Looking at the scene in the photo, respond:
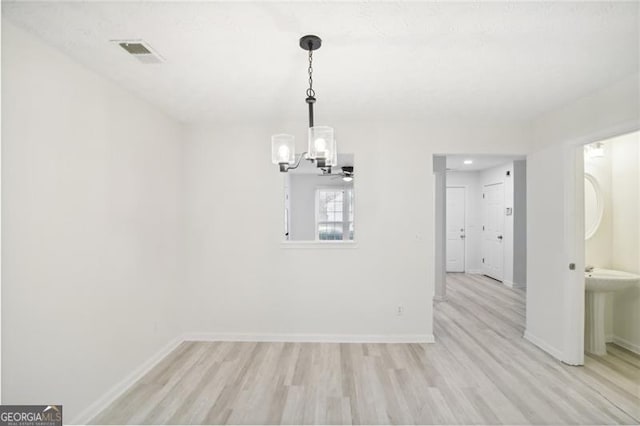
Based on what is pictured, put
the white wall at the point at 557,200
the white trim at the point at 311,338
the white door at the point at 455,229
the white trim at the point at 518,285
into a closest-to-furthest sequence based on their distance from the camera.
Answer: the white wall at the point at 557,200 → the white trim at the point at 311,338 → the white trim at the point at 518,285 → the white door at the point at 455,229

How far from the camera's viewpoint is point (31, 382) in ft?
6.10

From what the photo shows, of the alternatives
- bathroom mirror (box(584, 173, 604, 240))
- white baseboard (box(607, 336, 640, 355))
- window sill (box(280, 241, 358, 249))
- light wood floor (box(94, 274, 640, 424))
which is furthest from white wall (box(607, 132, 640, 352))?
window sill (box(280, 241, 358, 249))

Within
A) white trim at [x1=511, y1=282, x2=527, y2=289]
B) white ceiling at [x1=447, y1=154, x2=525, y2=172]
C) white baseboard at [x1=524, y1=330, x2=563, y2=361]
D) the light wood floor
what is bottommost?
the light wood floor

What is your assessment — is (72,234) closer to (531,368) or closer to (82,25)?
(82,25)

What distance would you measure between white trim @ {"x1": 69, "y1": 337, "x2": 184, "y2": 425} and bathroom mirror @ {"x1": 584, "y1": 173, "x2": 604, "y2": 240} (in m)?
4.95

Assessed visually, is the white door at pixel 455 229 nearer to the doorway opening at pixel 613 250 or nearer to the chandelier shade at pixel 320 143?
the doorway opening at pixel 613 250

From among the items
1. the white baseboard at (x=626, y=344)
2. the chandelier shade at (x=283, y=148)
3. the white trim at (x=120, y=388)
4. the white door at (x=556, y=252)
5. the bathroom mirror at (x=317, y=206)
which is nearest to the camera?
the chandelier shade at (x=283, y=148)

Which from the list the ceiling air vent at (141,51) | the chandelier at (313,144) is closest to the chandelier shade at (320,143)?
the chandelier at (313,144)

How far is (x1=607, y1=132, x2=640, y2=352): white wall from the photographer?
3338 mm

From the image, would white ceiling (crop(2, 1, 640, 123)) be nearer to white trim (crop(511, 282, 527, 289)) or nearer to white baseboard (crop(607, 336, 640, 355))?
white baseboard (crop(607, 336, 640, 355))

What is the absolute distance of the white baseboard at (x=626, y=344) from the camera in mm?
3252

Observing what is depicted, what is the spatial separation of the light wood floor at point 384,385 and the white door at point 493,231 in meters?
3.51

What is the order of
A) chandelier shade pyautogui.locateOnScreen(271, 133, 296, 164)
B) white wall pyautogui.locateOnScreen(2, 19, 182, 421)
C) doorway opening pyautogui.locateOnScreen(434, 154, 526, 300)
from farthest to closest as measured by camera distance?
1. doorway opening pyautogui.locateOnScreen(434, 154, 526, 300)
2. chandelier shade pyautogui.locateOnScreen(271, 133, 296, 164)
3. white wall pyautogui.locateOnScreen(2, 19, 182, 421)

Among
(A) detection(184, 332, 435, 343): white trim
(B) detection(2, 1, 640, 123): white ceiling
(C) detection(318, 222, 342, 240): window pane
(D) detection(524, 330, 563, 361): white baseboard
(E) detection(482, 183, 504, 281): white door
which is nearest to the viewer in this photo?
(B) detection(2, 1, 640, 123): white ceiling
